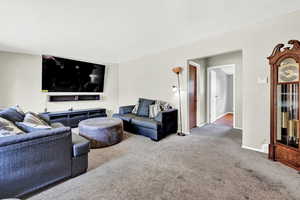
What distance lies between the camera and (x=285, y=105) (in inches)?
88.0

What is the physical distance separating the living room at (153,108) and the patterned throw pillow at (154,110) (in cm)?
4

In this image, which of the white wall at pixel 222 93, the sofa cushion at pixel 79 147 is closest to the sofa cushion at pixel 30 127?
the sofa cushion at pixel 79 147

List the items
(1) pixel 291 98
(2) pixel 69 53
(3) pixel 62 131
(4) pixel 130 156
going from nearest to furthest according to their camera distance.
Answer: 1. (3) pixel 62 131
2. (1) pixel 291 98
3. (4) pixel 130 156
4. (2) pixel 69 53

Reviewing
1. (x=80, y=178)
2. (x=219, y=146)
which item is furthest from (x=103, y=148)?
(x=219, y=146)

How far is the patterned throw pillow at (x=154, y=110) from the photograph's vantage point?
3.68 metres

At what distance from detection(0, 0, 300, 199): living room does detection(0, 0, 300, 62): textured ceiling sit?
0.07ft

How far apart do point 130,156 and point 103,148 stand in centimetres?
69

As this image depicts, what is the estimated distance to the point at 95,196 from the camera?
1506mm

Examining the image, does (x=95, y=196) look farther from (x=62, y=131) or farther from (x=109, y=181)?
(x=62, y=131)

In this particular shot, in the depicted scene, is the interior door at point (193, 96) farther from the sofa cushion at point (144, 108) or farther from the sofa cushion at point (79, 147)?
the sofa cushion at point (79, 147)

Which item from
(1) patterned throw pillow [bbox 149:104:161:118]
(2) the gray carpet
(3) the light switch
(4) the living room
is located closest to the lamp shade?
(4) the living room

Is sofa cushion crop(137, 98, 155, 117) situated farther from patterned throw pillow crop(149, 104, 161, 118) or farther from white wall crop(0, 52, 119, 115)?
white wall crop(0, 52, 119, 115)

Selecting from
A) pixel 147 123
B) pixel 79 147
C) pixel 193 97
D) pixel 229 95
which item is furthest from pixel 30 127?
pixel 229 95

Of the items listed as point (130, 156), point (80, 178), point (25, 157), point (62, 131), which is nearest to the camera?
point (25, 157)
